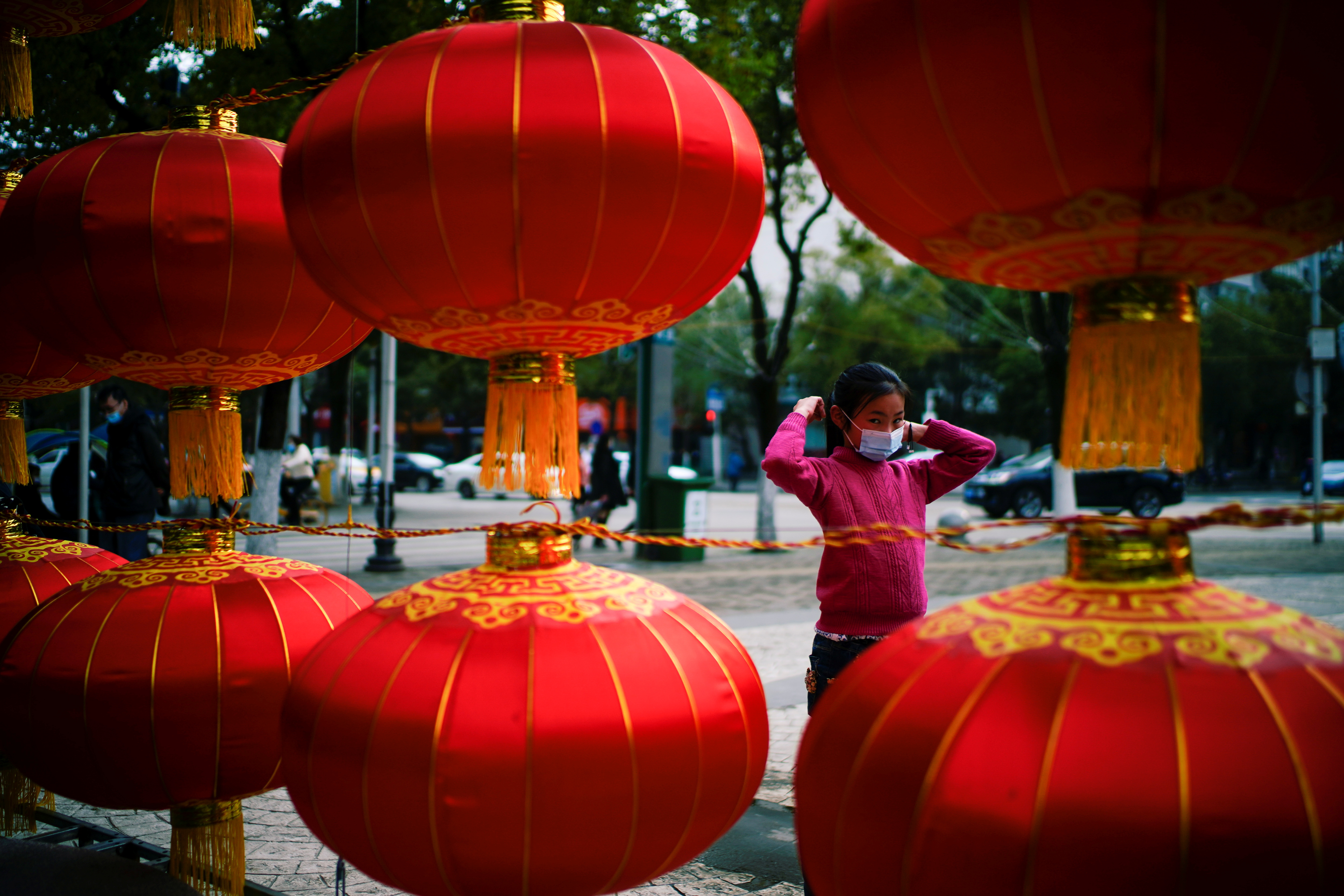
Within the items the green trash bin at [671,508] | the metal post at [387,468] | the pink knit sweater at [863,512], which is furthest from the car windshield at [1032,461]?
the pink knit sweater at [863,512]

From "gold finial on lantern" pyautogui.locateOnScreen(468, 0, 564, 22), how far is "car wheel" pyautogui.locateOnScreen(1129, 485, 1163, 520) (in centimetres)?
1614

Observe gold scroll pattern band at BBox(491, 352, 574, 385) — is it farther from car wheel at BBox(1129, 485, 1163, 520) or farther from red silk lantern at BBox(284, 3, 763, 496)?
car wheel at BBox(1129, 485, 1163, 520)

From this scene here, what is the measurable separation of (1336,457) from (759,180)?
36.6 metres

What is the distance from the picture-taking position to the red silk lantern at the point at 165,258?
2.09m

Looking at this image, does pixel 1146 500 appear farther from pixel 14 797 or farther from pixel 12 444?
pixel 14 797

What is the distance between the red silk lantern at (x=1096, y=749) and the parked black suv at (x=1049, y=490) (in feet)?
41.5

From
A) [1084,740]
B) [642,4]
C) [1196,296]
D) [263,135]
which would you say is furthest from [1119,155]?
[263,135]

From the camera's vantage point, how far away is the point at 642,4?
7.26 m

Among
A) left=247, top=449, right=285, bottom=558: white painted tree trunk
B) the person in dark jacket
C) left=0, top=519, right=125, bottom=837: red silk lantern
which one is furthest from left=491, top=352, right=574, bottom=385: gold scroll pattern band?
left=247, top=449, right=285, bottom=558: white painted tree trunk

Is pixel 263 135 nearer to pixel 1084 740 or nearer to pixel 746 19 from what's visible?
pixel 746 19

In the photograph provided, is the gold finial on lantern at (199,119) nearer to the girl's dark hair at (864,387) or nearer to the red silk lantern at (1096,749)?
the girl's dark hair at (864,387)

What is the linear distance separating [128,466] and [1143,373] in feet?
22.6

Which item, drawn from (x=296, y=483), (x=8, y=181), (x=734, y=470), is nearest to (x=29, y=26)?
(x=8, y=181)

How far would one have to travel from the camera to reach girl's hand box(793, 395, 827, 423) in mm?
2783
